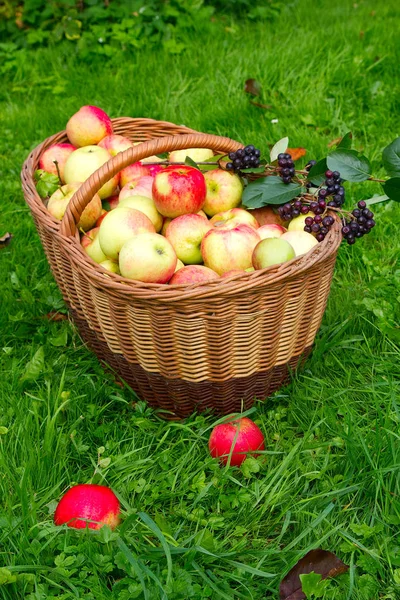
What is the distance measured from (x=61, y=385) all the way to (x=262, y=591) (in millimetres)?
875

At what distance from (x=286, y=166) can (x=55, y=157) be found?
92cm

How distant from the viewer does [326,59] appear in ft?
13.1

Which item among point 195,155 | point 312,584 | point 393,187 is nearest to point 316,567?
point 312,584

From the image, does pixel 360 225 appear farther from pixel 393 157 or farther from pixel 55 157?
pixel 55 157

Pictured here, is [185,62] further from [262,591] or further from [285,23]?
[262,591]

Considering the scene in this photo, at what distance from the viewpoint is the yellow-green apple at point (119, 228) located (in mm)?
2080

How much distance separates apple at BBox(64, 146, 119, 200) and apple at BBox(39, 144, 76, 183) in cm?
7

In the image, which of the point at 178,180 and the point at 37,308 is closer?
the point at 178,180

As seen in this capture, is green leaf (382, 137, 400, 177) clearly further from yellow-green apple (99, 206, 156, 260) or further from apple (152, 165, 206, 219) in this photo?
yellow-green apple (99, 206, 156, 260)

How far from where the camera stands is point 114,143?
8.54ft

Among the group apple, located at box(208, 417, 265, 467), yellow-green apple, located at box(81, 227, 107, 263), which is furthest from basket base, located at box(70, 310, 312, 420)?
yellow-green apple, located at box(81, 227, 107, 263)

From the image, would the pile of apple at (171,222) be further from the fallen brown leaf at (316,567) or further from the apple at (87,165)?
the fallen brown leaf at (316,567)

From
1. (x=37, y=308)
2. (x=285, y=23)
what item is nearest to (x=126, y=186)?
(x=37, y=308)

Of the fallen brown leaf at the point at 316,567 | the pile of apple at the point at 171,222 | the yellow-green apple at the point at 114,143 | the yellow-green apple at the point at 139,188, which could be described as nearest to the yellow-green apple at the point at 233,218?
the pile of apple at the point at 171,222
